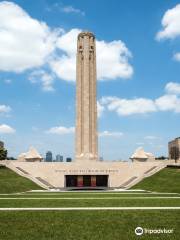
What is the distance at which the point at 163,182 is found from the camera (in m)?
56.1

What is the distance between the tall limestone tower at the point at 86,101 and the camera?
7319 cm

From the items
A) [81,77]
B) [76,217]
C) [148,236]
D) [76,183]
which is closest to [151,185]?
[76,183]

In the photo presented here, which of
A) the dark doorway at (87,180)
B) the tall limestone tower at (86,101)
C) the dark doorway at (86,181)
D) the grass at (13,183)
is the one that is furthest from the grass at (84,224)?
the tall limestone tower at (86,101)

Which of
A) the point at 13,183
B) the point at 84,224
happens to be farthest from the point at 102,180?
the point at 84,224

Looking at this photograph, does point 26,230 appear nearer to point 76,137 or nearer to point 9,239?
point 9,239

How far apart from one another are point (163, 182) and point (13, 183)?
2282 centimetres

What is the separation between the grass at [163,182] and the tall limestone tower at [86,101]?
1564 centimetres

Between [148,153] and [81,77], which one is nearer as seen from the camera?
[81,77]

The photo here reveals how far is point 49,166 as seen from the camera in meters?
66.8

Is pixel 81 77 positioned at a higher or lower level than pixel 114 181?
higher

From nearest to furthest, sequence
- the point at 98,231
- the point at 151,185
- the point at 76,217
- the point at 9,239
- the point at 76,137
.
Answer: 1. the point at 9,239
2. the point at 98,231
3. the point at 76,217
4. the point at 151,185
5. the point at 76,137

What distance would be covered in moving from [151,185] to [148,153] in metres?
33.8

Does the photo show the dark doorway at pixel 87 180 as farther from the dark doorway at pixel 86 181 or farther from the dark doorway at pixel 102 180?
the dark doorway at pixel 102 180

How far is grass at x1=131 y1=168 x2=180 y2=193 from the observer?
167ft
